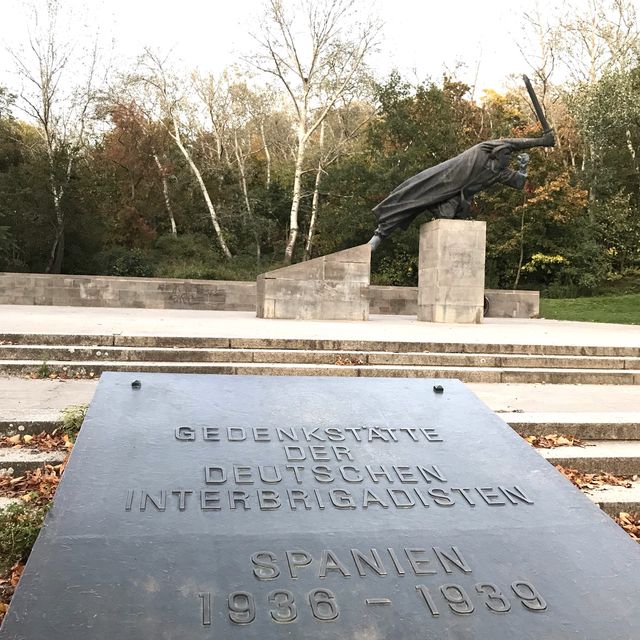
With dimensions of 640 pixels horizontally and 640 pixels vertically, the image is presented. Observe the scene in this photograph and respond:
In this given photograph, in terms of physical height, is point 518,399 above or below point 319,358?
below

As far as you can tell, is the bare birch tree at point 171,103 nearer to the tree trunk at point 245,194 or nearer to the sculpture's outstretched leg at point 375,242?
the tree trunk at point 245,194

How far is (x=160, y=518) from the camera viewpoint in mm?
2320

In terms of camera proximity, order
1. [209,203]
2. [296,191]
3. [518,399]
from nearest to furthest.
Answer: [518,399], [296,191], [209,203]

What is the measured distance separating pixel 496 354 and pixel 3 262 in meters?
20.5

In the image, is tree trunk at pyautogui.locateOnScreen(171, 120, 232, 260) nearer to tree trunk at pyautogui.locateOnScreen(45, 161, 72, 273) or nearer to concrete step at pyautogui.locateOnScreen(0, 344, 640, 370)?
tree trunk at pyautogui.locateOnScreen(45, 161, 72, 273)

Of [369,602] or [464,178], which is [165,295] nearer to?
[464,178]

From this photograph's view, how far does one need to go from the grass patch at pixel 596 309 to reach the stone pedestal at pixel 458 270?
6.15m

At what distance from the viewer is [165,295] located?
20.2 meters

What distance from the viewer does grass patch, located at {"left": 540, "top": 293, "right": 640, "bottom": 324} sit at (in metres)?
19.8

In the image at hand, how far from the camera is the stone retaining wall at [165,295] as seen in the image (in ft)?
64.1

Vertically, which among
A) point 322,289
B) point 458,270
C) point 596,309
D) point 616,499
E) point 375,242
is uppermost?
point 375,242

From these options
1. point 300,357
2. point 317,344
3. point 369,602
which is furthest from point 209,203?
point 369,602

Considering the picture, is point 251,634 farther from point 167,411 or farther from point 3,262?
point 3,262

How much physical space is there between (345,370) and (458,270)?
26.2 ft
